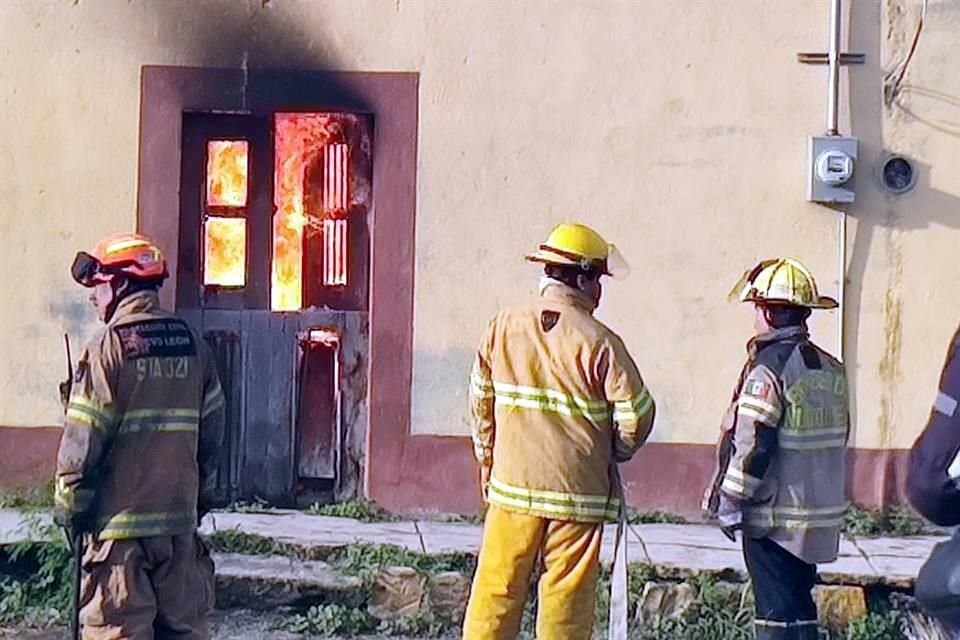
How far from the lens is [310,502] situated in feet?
29.9

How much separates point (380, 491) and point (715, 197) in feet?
8.45

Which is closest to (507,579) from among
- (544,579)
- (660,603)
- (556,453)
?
(544,579)

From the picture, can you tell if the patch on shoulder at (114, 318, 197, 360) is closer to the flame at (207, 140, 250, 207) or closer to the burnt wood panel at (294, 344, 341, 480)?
the burnt wood panel at (294, 344, 341, 480)

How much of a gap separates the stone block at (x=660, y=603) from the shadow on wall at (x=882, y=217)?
1.74 meters

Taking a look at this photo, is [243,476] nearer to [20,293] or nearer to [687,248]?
[20,293]

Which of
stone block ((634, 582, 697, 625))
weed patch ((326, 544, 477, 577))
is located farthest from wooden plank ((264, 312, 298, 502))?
stone block ((634, 582, 697, 625))

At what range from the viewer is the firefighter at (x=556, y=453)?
616 centimetres

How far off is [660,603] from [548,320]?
215cm

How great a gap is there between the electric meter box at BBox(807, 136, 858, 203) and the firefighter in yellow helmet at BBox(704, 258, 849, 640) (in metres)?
2.53

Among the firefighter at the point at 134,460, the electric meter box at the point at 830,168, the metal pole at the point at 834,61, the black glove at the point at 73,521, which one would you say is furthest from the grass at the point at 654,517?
the black glove at the point at 73,521

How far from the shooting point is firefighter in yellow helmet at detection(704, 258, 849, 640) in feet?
20.6

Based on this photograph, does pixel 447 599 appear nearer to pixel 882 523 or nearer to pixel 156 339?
pixel 156 339

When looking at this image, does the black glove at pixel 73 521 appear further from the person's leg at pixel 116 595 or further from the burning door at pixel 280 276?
the burning door at pixel 280 276

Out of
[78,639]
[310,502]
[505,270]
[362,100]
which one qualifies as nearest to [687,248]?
[505,270]
